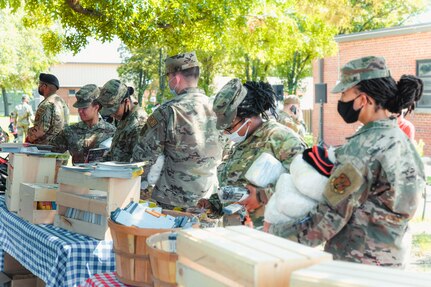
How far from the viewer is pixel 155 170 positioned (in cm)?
461

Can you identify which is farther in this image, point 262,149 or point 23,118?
point 23,118

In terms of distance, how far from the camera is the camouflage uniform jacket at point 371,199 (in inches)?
94.0

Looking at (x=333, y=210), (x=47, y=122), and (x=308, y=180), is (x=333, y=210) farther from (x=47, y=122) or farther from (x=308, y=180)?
(x=47, y=122)

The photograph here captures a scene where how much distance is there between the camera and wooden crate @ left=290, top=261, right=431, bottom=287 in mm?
1425

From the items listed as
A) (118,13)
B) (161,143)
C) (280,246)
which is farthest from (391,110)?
(118,13)

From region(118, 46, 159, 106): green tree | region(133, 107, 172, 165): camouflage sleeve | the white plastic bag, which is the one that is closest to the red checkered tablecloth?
the white plastic bag

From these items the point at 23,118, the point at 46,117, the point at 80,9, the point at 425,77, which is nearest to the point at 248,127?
the point at 46,117

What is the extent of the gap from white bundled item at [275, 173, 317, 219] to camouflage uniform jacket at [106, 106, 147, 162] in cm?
279

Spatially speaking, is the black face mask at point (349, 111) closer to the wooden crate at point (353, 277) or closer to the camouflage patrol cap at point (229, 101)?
the camouflage patrol cap at point (229, 101)

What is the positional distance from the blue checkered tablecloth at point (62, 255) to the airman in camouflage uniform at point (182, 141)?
0.94m

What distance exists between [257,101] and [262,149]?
0.93ft

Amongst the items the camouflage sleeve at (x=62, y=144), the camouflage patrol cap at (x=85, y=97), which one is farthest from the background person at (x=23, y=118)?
the camouflage patrol cap at (x=85, y=97)

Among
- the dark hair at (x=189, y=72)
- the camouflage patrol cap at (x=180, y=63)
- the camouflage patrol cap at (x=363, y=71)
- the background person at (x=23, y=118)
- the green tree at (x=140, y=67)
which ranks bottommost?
the camouflage patrol cap at (x=363, y=71)

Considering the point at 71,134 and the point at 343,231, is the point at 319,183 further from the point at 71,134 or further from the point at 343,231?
the point at 71,134
